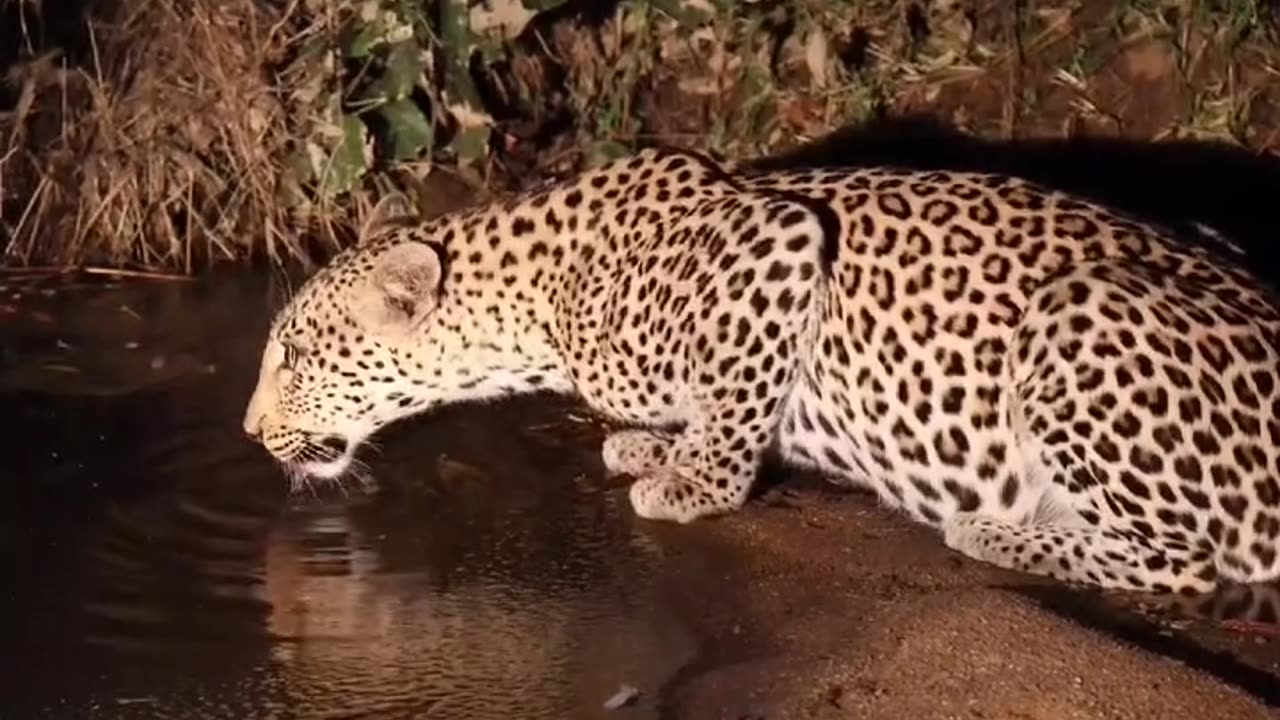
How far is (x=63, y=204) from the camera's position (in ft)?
35.2

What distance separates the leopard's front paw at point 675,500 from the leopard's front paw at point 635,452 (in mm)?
319

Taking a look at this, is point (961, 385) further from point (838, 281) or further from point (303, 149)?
point (303, 149)

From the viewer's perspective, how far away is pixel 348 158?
10562 mm

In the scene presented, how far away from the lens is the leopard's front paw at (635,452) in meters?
8.34

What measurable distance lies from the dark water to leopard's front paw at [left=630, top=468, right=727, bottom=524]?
4.8 inches

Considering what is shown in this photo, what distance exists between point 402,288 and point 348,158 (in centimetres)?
249

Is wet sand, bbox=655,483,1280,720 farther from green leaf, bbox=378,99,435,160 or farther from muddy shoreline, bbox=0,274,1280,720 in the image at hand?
green leaf, bbox=378,99,435,160

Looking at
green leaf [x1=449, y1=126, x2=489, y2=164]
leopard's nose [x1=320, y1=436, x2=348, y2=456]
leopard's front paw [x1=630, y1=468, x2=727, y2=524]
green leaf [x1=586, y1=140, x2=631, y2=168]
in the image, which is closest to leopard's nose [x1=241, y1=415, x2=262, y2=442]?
leopard's nose [x1=320, y1=436, x2=348, y2=456]

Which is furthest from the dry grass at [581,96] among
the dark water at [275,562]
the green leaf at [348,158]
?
the dark water at [275,562]

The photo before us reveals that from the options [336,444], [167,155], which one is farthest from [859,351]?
[167,155]

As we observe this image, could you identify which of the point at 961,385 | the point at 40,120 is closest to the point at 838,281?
the point at 961,385

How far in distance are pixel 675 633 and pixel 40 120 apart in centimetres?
498

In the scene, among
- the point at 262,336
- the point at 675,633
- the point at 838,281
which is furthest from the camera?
the point at 262,336

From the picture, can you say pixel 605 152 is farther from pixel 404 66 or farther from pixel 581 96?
pixel 404 66
